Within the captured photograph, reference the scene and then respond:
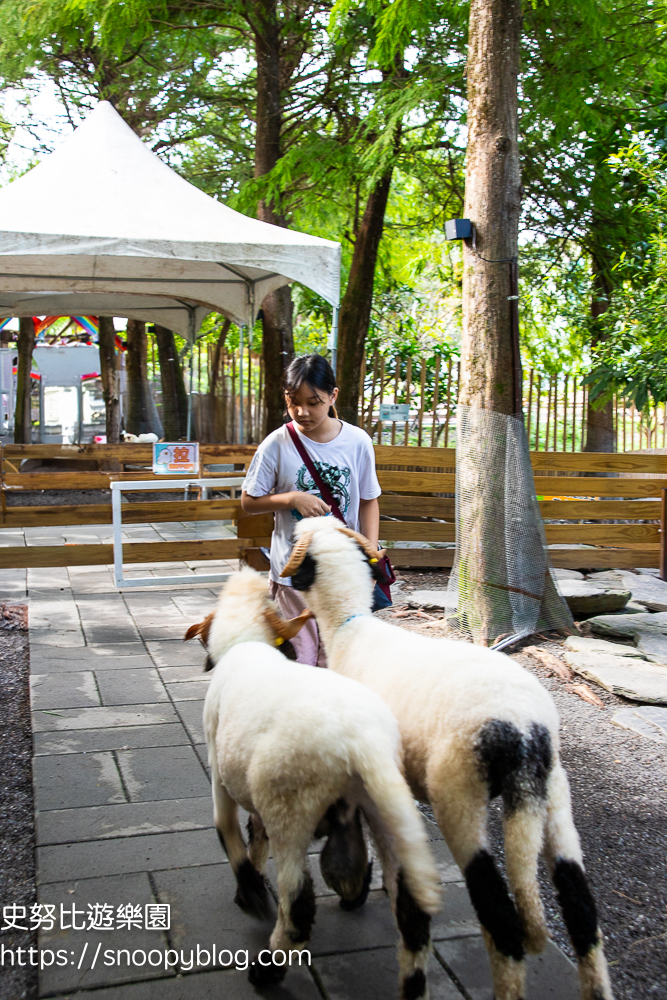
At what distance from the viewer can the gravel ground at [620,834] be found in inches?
100

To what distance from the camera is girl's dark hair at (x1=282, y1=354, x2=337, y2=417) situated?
3094 millimetres

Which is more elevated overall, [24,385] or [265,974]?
[24,385]

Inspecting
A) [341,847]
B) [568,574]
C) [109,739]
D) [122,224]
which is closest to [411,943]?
[341,847]

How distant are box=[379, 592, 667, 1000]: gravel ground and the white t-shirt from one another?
4.81ft

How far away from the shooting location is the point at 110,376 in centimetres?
1652

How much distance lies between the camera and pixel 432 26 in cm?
882

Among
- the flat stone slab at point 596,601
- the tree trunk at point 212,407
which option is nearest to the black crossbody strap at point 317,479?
the flat stone slab at point 596,601

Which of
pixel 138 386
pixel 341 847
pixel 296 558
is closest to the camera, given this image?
pixel 341 847

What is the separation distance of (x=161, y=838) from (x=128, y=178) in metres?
7.05

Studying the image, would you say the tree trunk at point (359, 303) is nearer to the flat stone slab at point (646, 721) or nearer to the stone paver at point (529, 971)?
the flat stone slab at point (646, 721)

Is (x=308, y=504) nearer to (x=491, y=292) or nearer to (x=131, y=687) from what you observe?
(x=131, y=687)

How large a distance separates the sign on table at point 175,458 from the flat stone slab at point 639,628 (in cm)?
427

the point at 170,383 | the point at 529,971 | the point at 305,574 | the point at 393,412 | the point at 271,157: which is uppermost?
the point at 271,157

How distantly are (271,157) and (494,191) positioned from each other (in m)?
6.00
